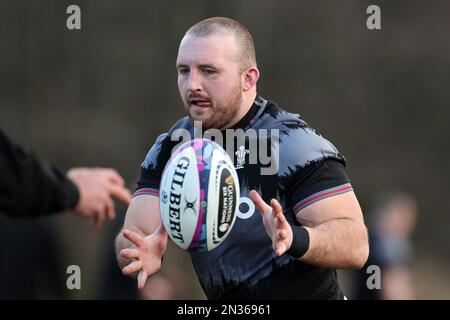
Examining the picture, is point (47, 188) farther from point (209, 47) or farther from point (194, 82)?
point (209, 47)

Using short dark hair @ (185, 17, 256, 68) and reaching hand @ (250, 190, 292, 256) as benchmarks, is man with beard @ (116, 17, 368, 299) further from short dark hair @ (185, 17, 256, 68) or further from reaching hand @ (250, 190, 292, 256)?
reaching hand @ (250, 190, 292, 256)

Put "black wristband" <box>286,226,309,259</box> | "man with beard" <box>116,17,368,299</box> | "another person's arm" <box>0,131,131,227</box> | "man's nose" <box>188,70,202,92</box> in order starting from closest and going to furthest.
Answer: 1. "another person's arm" <box>0,131,131,227</box>
2. "black wristband" <box>286,226,309,259</box>
3. "man with beard" <box>116,17,368,299</box>
4. "man's nose" <box>188,70,202,92</box>

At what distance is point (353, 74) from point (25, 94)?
5378 millimetres

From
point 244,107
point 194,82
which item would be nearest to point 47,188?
point 194,82

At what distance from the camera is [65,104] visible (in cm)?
1523

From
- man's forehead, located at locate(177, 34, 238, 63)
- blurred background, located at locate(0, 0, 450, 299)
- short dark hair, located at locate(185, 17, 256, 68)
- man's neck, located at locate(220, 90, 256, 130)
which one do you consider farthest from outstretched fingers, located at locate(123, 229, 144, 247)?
blurred background, located at locate(0, 0, 450, 299)

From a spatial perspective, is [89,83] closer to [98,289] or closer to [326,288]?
[98,289]

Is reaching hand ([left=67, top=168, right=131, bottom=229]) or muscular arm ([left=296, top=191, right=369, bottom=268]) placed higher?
reaching hand ([left=67, top=168, right=131, bottom=229])

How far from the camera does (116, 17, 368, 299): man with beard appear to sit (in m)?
5.14

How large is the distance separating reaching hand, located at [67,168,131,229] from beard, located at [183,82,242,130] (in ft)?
2.71

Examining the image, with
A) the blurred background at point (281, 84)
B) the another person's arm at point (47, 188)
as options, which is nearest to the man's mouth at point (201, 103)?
the another person's arm at point (47, 188)

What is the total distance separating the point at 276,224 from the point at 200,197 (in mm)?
463

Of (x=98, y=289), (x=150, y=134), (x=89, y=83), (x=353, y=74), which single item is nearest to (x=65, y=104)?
(x=89, y=83)

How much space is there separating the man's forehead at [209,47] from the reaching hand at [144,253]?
961 mm
